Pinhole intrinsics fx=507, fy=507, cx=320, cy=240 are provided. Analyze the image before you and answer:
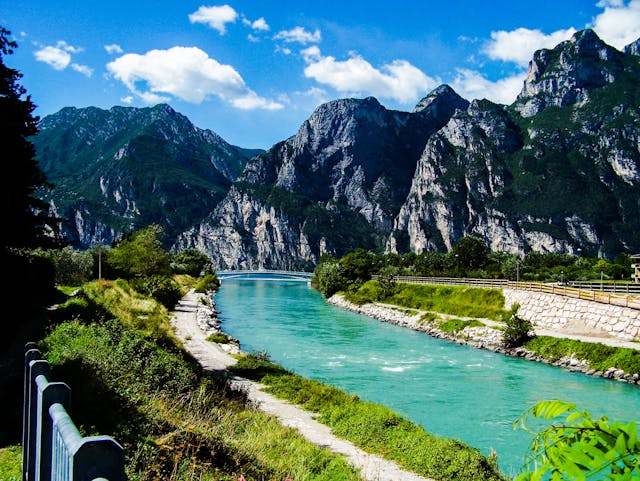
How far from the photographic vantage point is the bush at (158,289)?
5128 centimetres

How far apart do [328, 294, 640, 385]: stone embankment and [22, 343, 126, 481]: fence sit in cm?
3151

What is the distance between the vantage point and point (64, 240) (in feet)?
85.7

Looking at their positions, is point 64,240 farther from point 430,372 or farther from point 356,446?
point 430,372

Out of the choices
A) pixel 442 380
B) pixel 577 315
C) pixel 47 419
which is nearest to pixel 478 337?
pixel 577 315

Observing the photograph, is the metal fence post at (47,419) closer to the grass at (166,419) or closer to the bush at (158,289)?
the grass at (166,419)

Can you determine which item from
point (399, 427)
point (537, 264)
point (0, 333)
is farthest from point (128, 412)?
point (537, 264)

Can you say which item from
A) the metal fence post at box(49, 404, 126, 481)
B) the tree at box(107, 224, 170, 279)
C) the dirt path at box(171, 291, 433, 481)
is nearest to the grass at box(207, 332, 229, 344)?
the dirt path at box(171, 291, 433, 481)

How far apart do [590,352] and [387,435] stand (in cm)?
2348

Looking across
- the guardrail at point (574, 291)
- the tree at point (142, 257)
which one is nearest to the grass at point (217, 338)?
the tree at point (142, 257)

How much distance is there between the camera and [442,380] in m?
28.5

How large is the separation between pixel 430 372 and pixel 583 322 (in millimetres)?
15900

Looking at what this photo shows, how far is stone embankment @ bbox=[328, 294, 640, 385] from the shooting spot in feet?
97.9

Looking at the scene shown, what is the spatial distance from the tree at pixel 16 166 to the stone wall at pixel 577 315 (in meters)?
35.9

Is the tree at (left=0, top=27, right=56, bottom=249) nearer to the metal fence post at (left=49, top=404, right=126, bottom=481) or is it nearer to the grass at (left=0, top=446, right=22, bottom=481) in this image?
the grass at (left=0, top=446, right=22, bottom=481)
